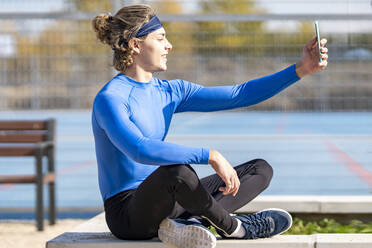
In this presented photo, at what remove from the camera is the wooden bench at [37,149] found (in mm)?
5090

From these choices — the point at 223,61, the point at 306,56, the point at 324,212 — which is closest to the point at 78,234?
the point at 306,56

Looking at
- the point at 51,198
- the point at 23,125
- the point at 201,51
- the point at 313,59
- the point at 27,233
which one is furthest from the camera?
the point at 201,51

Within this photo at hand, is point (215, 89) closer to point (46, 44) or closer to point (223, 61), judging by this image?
point (223, 61)

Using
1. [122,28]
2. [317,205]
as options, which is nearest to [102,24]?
[122,28]

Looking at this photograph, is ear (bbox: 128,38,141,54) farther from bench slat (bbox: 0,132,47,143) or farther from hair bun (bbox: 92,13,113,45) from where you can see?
bench slat (bbox: 0,132,47,143)

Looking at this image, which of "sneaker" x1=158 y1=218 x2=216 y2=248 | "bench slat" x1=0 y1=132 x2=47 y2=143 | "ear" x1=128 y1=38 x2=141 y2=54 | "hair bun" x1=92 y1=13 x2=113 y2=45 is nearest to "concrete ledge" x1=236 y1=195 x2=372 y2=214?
"sneaker" x1=158 y1=218 x2=216 y2=248

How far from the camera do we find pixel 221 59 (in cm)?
579

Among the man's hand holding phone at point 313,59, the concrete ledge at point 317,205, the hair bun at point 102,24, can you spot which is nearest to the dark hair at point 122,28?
the hair bun at point 102,24

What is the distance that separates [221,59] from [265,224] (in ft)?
9.77

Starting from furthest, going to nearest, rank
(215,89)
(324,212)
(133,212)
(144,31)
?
(324,212) → (215,89) → (144,31) → (133,212)

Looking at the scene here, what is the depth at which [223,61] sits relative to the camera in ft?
19.0

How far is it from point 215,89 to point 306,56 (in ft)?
1.44

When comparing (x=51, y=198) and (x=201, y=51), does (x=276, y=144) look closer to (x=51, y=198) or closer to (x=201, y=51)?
(x=201, y=51)

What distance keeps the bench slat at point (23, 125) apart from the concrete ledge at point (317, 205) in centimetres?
203
